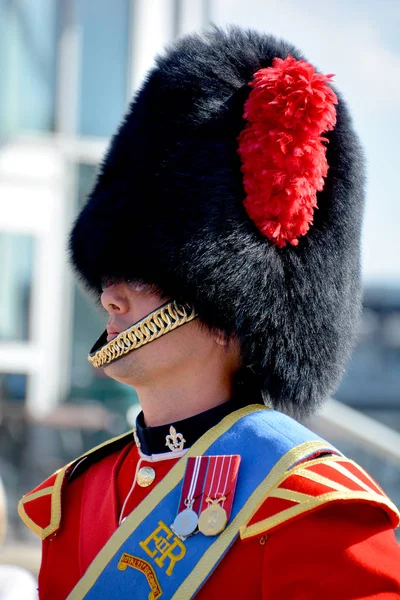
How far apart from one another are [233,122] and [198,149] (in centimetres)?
10

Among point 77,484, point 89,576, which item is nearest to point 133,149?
point 77,484

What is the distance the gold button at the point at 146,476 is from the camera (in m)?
1.78

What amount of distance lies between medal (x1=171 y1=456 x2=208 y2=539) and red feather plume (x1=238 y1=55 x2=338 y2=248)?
496 mm

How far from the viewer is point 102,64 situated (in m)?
6.70

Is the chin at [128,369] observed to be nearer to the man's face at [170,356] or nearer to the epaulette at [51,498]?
the man's face at [170,356]

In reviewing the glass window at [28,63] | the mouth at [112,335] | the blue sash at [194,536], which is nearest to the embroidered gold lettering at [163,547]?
the blue sash at [194,536]

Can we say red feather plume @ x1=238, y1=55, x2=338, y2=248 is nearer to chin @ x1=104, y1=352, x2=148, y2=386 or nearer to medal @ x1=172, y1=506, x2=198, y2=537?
chin @ x1=104, y1=352, x2=148, y2=386

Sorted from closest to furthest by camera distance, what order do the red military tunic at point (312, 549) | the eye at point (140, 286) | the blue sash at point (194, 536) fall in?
the red military tunic at point (312, 549), the blue sash at point (194, 536), the eye at point (140, 286)

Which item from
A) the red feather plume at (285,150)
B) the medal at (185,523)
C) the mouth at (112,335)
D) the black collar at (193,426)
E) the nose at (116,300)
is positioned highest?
the red feather plume at (285,150)

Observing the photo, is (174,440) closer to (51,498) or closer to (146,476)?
(146,476)

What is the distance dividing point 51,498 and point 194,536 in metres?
0.50

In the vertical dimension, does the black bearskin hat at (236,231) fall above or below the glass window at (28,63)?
below

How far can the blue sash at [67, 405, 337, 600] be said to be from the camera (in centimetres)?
154

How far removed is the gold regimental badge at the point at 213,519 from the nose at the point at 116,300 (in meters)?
0.51
